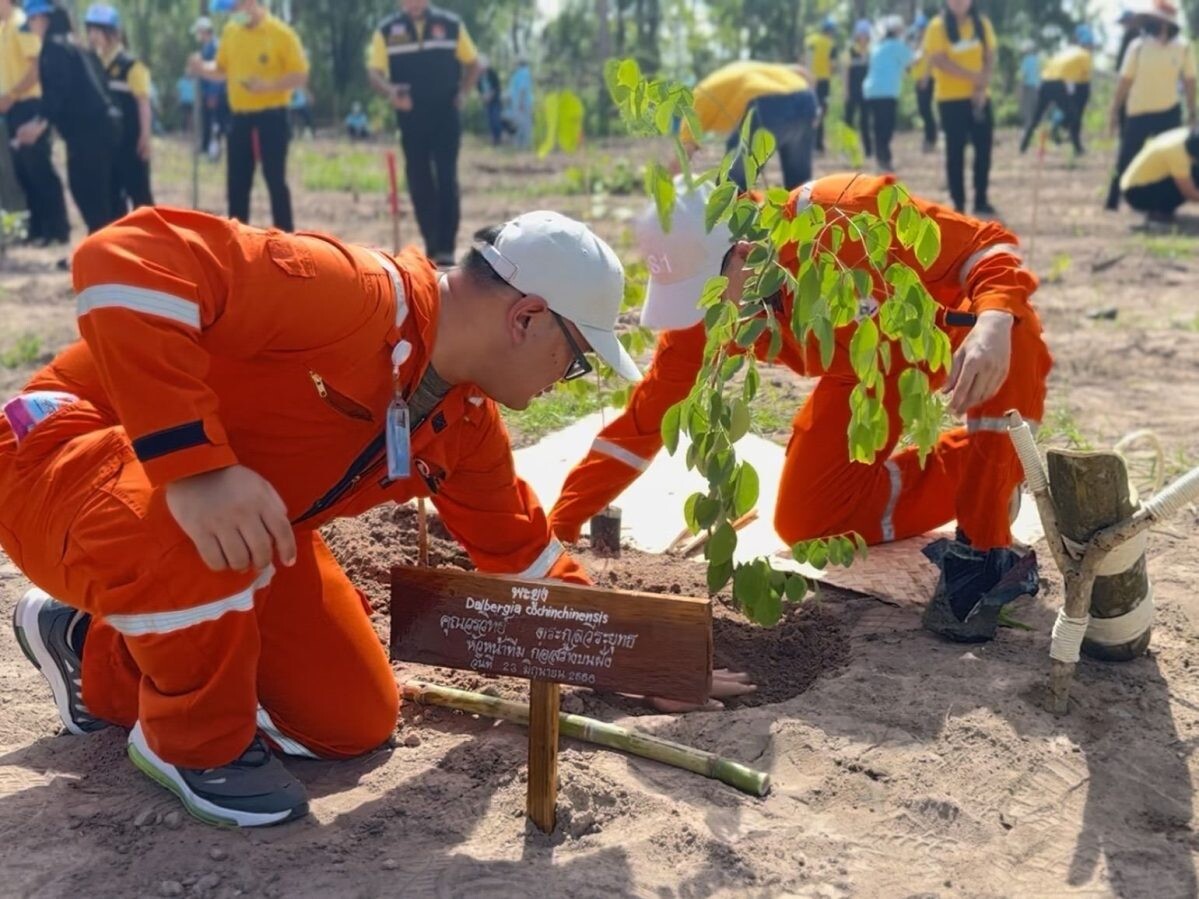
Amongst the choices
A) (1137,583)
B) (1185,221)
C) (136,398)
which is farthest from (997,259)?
(1185,221)

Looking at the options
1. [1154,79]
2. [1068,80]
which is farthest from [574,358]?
[1068,80]

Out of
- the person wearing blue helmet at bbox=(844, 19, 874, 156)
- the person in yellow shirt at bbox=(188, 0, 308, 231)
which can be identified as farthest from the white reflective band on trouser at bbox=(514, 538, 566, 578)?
the person wearing blue helmet at bbox=(844, 19, 874, 156)

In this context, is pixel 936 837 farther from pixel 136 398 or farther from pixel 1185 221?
pixel 1185 221

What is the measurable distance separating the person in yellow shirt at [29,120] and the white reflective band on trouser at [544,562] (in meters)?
7.93

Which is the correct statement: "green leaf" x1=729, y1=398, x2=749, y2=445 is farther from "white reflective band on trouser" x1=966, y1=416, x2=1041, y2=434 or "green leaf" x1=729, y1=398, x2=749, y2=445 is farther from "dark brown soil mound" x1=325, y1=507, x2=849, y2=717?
"white reflective band on trouser" x1=966, y1=416, x2=1041, y2=434

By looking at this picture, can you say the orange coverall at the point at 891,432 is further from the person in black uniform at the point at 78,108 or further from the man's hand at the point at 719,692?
the person in black uniform at the point at 78,108

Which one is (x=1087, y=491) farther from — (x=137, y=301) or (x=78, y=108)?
(x=78, y=108)

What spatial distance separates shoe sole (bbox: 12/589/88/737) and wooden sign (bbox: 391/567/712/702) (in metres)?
0.94

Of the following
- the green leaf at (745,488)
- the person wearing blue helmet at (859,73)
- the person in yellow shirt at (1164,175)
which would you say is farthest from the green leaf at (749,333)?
the person wearing blue helmet at (859,73)

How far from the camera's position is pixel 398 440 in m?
2.49

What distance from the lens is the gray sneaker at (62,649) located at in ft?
9.44

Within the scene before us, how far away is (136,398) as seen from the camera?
2.21 metres

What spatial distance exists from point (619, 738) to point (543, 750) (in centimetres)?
37

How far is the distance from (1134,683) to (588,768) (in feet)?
4.41
